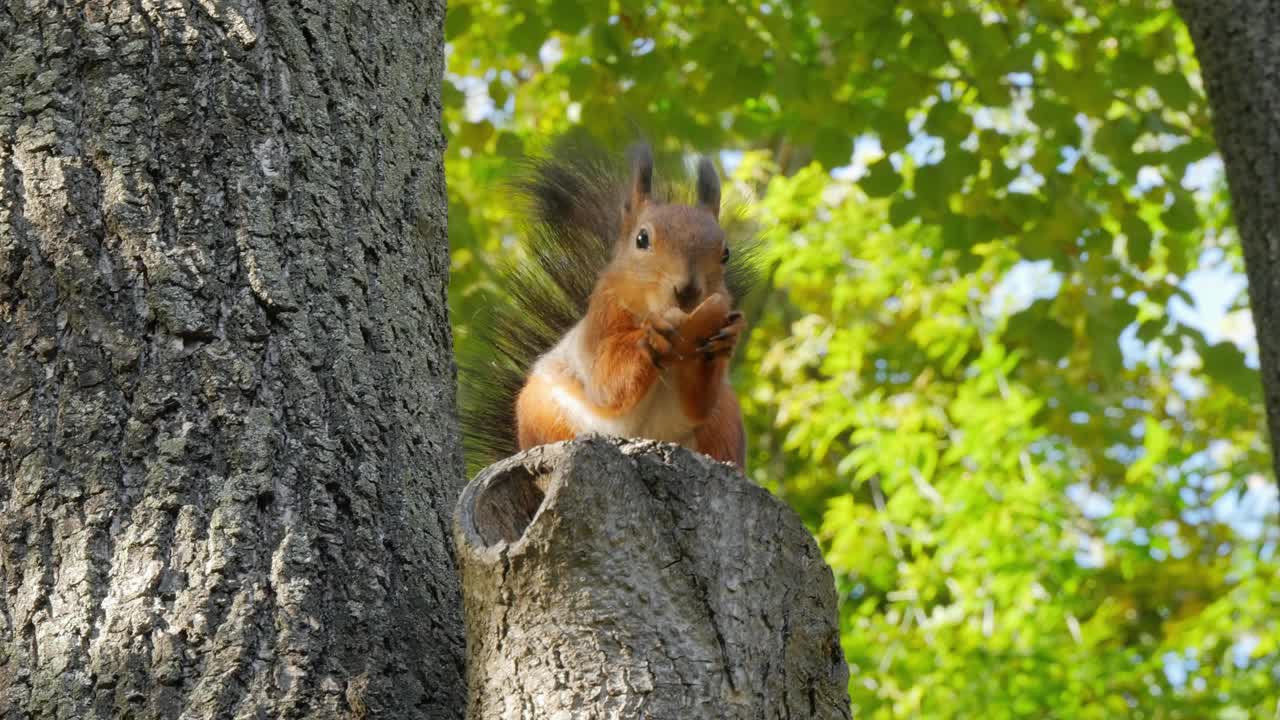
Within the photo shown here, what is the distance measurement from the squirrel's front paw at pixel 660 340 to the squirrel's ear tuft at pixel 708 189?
1.24ft

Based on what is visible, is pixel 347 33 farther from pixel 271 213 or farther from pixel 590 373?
pixel 590 373

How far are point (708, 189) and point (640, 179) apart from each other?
0.35 ft

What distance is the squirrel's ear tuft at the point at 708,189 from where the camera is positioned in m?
2.11

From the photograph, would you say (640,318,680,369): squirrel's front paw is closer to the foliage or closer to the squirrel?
the squirrel

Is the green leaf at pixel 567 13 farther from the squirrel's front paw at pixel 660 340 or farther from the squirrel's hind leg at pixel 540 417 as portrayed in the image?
the squirrel's front paw at pixel 660 340

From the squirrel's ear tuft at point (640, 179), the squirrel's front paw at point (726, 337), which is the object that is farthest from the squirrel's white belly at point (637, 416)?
the squirrel's ear tuft at point (640, 179)

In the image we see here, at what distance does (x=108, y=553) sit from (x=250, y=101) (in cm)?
43

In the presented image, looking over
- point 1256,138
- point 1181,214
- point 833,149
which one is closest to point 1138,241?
point 1181,214

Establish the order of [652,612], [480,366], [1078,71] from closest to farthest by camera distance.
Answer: [652,612] → [480,366] → [1078,71]

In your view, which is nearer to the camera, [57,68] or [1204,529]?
[57,68]

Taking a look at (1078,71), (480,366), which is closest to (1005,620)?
(1078,71)

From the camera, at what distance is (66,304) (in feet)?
3.92

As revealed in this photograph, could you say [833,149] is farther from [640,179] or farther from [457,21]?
[640,179]

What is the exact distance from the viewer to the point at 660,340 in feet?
5.75
